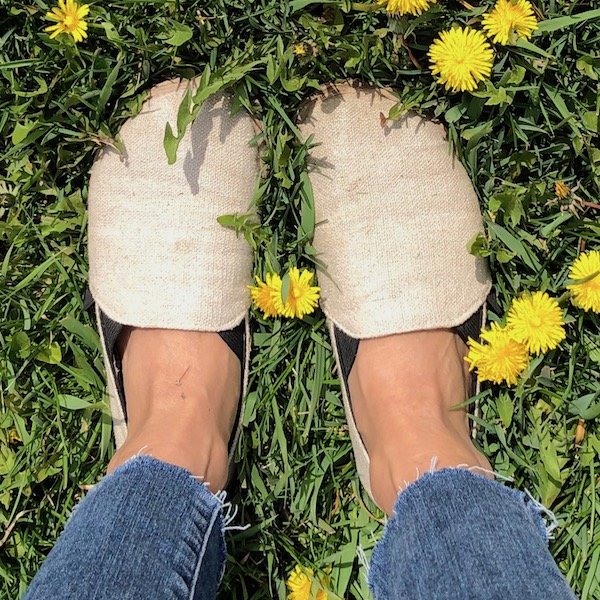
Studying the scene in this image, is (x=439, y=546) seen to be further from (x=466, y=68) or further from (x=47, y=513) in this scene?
(x=47, y=513)

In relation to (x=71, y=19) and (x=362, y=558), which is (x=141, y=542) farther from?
(x=71, y=19)

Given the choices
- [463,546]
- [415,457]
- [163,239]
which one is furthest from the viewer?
[163,239]

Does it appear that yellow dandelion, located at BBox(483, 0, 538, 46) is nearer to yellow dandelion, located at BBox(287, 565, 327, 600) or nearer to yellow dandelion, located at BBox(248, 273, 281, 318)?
yellow dandelion, located at BBox(248, 273, 281, 318)

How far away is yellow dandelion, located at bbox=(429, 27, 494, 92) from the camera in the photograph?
1.33m

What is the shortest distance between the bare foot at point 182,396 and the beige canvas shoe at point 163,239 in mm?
27

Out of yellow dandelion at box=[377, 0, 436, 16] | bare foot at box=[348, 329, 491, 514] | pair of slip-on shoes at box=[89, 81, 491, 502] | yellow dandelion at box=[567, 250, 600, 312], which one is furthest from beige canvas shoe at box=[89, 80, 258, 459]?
yellow dandelion at box=[567, 250, 600, 312]

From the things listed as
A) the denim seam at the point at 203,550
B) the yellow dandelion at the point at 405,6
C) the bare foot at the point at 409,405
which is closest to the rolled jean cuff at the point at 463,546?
the bare foot at the point at 409,405

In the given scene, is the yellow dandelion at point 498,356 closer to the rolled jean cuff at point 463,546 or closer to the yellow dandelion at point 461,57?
the rolled jean cuff at point 463,546

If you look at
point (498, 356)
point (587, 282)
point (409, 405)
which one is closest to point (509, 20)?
point (587, 282)

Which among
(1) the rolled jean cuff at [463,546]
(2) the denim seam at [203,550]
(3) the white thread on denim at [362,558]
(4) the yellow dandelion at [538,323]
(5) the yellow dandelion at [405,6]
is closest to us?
(1) the rolled jean cuff at [463,546]

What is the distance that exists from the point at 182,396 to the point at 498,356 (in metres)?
0.57

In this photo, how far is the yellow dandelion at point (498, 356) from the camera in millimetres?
1408

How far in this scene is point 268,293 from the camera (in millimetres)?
1447

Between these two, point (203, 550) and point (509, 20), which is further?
point (509, 20)
